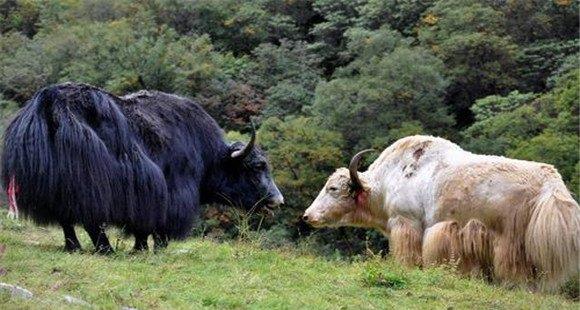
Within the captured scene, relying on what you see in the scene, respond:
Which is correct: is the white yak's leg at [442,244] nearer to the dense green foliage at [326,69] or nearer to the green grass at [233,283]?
the green grass at [233,283]

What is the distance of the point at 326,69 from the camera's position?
32.2 metres

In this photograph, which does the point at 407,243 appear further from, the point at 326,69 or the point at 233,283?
the point at 326,69

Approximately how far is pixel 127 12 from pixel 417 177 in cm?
2823

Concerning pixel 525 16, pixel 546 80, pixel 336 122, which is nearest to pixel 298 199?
pixel 336 122

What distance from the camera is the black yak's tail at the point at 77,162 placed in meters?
6.41

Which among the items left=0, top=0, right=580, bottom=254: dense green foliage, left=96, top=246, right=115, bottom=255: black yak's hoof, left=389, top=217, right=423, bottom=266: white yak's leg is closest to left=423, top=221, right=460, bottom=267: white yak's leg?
left=389, top=217, right=423, bottom=266: white yak's leg

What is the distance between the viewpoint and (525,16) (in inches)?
1141

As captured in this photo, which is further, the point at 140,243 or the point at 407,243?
the point at 407,243

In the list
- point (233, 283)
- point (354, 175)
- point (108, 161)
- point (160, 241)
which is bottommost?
point (160, 241)

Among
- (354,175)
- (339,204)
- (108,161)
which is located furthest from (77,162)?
(339,204)

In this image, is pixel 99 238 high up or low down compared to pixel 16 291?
down

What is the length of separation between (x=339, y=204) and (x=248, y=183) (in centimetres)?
100

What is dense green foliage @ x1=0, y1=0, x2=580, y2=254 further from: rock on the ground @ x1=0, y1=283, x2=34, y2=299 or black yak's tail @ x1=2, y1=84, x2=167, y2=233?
rock on the ground @ x1=0, y1=283, x2=34, y2=299

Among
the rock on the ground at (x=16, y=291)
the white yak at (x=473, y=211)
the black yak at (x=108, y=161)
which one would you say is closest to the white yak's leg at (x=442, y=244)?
the white yak at (x=473, y=211)
